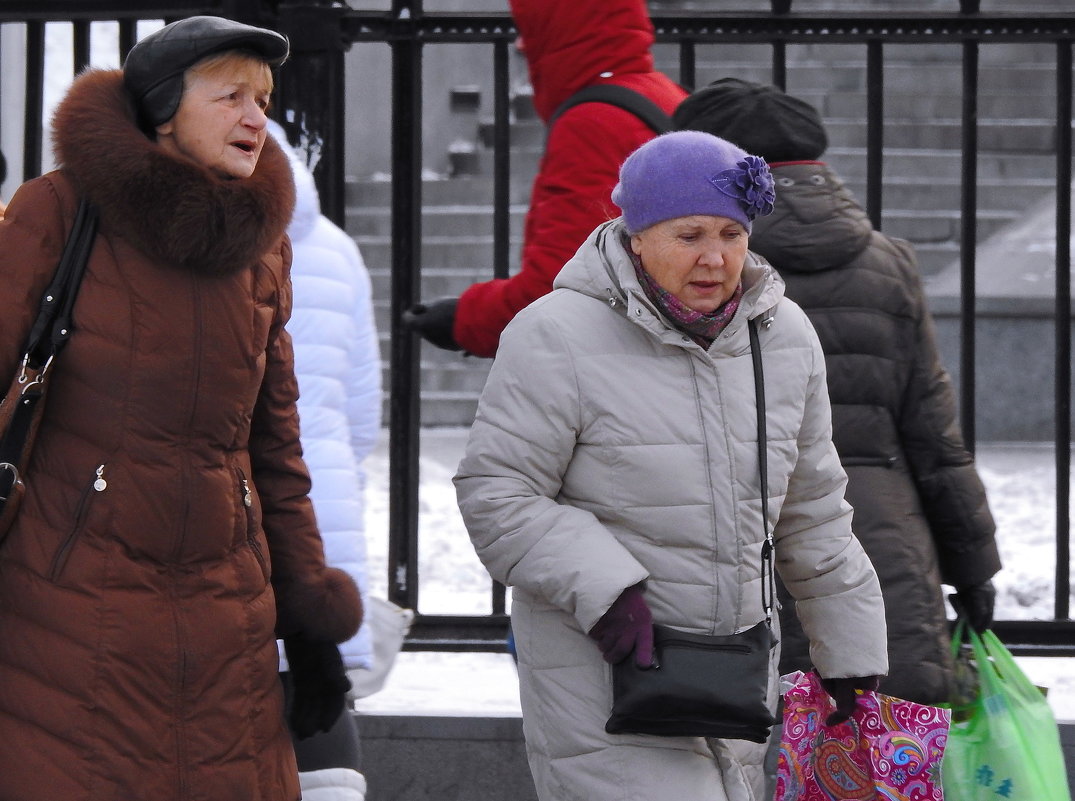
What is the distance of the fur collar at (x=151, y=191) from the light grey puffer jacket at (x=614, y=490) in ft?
1.56

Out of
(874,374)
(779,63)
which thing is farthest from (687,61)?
(874,374)

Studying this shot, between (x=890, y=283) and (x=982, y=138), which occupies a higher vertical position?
(x=982, y=138)

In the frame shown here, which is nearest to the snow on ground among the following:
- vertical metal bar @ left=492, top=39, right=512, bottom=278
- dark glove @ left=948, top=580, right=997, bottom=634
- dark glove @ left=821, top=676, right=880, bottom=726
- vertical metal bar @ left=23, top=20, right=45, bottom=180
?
dark glove @ left=948, top=580, right=997, bottom=634

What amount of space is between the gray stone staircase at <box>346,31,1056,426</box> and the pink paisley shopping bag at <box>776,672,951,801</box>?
5480mm

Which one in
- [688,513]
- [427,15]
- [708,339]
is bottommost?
[688,513]

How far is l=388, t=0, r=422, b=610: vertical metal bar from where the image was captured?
450cm

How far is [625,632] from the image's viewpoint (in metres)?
2.64

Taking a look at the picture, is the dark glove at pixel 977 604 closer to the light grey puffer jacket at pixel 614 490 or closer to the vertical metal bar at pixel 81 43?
the light grey puffer jacket at pixel 614 490

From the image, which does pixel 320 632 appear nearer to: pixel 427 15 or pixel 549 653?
pixel 549 653

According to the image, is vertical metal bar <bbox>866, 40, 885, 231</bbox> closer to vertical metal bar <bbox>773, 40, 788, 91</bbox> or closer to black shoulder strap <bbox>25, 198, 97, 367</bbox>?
vertical metal bar <bbox>773, 40, 788, 91</bbox>

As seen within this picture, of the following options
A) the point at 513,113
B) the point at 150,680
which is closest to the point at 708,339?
the point at 150,680

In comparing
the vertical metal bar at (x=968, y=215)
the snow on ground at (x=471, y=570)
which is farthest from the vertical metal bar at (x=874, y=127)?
the snow on ground at (x=471, y=570)

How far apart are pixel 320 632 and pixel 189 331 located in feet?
1.90

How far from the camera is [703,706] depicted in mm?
2670
